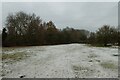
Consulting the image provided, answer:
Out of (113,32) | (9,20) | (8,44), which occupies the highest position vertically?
(9,20)

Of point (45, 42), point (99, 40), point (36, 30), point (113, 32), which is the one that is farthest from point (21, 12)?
point (113, 32)

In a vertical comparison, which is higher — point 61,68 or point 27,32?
point 27,32

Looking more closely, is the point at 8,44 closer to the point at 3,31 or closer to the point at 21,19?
the point at 3,31

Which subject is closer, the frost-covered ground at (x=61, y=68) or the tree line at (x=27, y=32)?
the frost-covered ground at (x=61, y=68)

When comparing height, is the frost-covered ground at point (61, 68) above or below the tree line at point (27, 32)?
below

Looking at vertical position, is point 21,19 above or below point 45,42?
above

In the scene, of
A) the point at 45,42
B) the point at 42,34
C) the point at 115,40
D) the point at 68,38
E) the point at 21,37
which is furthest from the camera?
the point at 68,38

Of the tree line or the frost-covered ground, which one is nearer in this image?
the frost-covered ground

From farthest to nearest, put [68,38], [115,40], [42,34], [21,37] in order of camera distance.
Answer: [68,38] < [42,34] < [21,37] < [115,40]

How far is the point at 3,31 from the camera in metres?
Answer: 43.6

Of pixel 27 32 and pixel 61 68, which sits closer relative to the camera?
pixel 61 68

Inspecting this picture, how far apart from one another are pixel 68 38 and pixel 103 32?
24.5 meters

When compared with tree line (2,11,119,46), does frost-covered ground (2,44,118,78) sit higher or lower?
lower

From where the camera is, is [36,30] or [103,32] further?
[36,30]
